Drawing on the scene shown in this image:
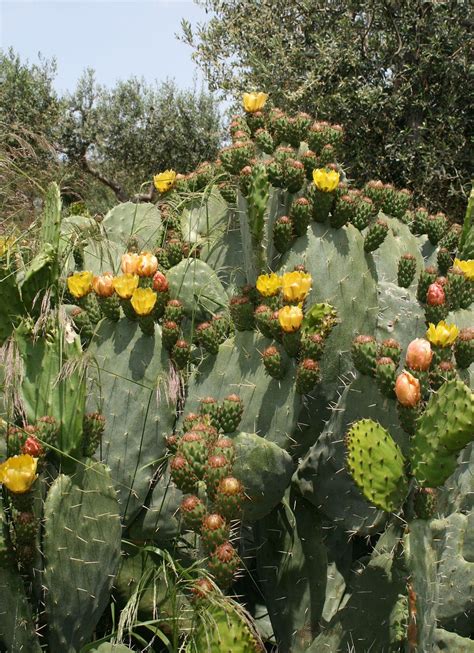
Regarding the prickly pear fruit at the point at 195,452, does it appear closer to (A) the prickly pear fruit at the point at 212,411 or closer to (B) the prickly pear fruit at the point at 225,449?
(B) the prickly pear fruit at the point at 225,449

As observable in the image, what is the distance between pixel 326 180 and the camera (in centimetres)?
276

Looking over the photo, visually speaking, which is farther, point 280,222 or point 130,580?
point 280,222

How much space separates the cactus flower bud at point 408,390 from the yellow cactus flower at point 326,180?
99 cm

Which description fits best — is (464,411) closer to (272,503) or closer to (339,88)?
(272,503)

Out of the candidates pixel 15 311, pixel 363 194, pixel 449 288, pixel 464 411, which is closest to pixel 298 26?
pixel 363 194

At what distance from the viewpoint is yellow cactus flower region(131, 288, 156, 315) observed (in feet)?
8.13

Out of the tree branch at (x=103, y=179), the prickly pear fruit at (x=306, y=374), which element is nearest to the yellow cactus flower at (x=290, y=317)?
the prickly pear fruit at (x=306, y=374)

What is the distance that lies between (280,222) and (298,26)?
5293 millimetres

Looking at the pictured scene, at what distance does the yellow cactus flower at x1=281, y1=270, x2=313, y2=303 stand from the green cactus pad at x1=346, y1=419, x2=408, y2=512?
488mm

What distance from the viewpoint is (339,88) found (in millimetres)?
6867

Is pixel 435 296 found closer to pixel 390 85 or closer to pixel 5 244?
pixel 5 244

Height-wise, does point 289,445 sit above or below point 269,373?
below

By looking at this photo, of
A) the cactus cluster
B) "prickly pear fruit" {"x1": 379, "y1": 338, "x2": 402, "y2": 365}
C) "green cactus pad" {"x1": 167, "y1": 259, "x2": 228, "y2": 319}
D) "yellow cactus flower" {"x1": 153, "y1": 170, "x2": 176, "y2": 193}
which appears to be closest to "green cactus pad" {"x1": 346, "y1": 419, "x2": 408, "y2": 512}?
the cactus cluster

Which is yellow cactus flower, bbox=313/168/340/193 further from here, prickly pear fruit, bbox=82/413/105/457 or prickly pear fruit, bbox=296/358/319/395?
prickly pear fruit, bbox=82/413/105/457
